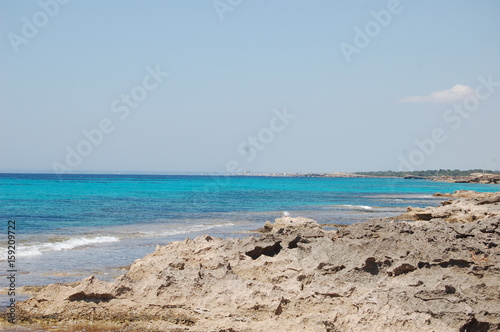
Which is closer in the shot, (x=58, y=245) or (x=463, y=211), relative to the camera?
(x=58, y=245)

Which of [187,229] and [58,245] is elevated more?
[58,245]

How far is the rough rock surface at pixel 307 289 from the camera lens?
9086 mm

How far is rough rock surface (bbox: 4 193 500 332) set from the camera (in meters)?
9.09

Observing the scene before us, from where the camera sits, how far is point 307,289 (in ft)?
35.4

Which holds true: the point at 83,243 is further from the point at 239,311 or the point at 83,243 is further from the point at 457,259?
the point at 457,259

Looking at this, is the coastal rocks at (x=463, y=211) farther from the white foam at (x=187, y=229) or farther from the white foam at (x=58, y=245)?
the white foam at (x=58, y=245)

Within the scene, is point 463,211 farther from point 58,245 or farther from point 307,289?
point 307,289

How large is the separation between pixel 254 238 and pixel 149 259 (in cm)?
278

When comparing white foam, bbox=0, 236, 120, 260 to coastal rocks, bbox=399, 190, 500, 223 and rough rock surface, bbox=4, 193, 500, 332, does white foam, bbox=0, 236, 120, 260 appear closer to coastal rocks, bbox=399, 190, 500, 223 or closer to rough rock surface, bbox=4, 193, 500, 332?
rough rock surface, bbox=4, 193, 500, 332

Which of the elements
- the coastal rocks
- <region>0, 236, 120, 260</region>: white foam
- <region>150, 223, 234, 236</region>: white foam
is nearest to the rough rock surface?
<region>0, 236, 120, 260</region>: white foam

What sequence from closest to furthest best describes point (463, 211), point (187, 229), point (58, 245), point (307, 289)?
1. point (307, 289)
2. point (58, 245)
3. point (187, 229)
4. point (463, 211)

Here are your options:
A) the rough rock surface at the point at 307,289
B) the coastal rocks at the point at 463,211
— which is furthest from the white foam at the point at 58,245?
the coastal rocks at the point at 463,211

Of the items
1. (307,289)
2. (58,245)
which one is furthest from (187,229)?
(307,289)

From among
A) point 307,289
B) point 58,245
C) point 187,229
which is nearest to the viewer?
point 307,289
